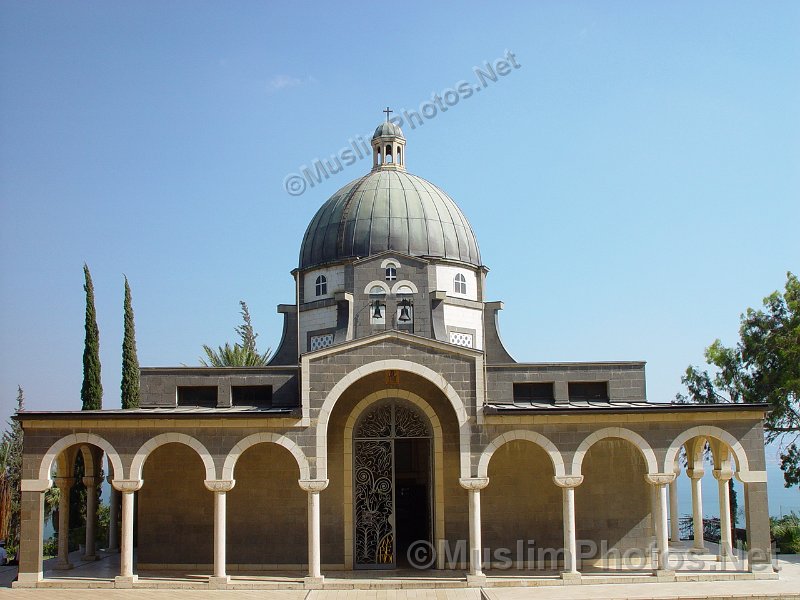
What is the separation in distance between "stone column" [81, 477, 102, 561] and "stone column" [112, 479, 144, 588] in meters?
4.83

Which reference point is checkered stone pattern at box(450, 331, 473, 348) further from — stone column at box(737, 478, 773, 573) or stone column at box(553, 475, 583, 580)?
stone column at box(737, 478, 773, 573)

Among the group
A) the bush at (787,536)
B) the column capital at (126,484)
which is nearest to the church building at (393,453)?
the column capital at (126,484)

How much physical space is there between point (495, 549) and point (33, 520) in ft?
43.4

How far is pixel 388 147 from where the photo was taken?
37.1 metres

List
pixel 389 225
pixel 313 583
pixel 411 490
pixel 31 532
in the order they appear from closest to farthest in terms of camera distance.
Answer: pixel 313 583 < pixel 31 532 < pixel 411 490 < pixel 389 225

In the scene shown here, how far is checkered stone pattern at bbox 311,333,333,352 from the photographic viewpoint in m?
32.2

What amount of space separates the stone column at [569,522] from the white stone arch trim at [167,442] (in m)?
9.65

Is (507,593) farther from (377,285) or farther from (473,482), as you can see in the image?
(377,285)

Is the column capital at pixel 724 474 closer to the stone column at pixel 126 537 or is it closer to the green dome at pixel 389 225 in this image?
the green dome at pixel 389 225

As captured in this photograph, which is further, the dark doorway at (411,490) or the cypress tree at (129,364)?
the cypress tree at (129,364)

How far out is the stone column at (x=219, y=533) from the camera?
81.9 ft

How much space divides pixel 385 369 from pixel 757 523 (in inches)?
432

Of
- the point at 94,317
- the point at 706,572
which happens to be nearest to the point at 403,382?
the point at 706,572

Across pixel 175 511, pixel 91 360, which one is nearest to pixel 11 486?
pixel 91 360
